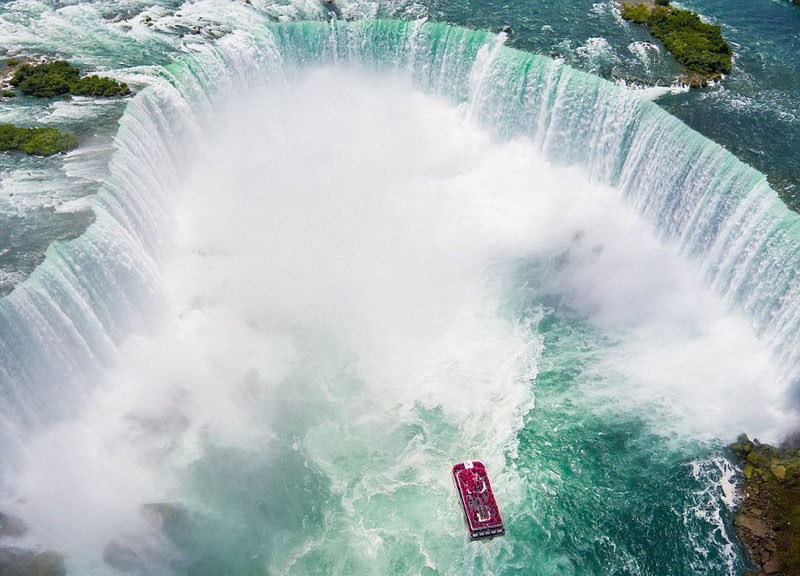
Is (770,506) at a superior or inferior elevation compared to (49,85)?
inferior

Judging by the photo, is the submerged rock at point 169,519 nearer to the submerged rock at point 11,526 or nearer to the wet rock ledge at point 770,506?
the submerged rock at point 11,526

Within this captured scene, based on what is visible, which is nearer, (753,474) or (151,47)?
(753,474)

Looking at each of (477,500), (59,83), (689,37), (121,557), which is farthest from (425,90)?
(121,557)

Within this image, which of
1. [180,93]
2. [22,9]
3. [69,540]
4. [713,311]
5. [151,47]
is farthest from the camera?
[22,9]

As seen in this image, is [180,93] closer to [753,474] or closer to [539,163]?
[539,163]

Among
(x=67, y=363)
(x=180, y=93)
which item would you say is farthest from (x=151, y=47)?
(x=67, y=363)

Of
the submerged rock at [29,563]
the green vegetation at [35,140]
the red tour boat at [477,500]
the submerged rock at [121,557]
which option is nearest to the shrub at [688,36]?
the red tour boat at [477,500]

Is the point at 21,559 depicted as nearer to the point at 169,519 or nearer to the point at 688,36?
the point at 169,519
